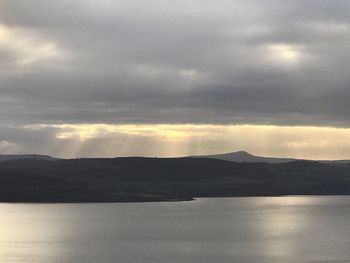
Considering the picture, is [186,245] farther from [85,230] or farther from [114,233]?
[85,230]

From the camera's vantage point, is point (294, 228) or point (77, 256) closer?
point (77, 256)

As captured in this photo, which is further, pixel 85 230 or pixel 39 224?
pixel 39 224

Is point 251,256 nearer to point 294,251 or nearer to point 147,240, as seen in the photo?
point 294,251

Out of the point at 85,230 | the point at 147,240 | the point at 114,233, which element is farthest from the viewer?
the point at 85,230

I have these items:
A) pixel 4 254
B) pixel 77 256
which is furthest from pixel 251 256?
pixel 4 254

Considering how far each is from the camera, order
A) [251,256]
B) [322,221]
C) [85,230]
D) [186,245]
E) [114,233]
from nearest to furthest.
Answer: [251,256], [186,245], [114,233], [85,230], [322,221]

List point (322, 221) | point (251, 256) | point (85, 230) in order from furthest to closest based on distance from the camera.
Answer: point (322, 221) → point (85, 230) → point (251, 256)

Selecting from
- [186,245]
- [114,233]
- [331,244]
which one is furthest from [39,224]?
[331,244]

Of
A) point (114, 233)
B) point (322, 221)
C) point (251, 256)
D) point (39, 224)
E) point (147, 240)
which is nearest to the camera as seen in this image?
point (251, 256)
